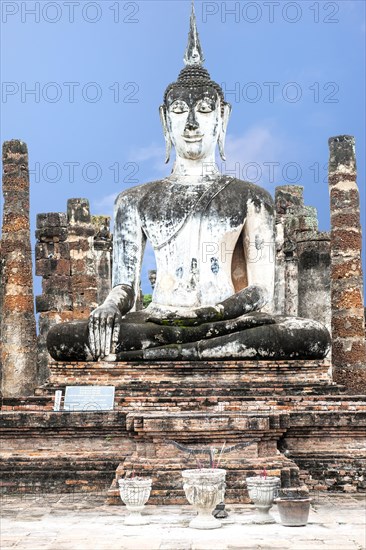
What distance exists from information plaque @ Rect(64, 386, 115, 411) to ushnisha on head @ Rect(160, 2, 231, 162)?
12.0ft

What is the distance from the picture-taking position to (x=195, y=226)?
11016 millimetres

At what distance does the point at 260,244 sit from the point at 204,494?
5.11 meters

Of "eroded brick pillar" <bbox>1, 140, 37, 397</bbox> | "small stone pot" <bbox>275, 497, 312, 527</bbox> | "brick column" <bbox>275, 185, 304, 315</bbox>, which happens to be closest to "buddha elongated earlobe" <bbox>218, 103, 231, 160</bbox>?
"small stone pot" <bbox>275, 497, 312, 527</bbox>

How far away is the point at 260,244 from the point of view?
11078 mm

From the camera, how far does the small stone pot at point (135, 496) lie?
652cm

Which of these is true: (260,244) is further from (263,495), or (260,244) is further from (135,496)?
(135,496)

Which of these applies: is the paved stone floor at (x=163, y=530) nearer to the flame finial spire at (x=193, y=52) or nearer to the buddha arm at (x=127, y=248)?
the buddha arm at (x=127, y=248)

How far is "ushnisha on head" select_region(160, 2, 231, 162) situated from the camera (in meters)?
11.4

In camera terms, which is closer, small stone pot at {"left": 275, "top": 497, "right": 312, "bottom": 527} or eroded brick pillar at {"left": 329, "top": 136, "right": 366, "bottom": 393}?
small stone pot at {"left": 275, "top": 497, "right": 312, "bottom": 527}

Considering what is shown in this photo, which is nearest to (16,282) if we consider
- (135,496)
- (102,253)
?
(102,253)

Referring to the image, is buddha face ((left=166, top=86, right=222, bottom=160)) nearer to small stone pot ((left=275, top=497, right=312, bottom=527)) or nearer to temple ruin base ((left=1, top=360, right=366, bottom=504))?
temple ruin base ((left=1, top=360, right=366, bottom=504))

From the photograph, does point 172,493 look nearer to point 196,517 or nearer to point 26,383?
point 196,517

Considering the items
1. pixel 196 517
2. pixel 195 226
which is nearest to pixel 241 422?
pixel 196 517

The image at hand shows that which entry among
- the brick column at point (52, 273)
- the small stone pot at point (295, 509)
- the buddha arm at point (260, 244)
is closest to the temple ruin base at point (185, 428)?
the small stone pot at point (295, 509)
